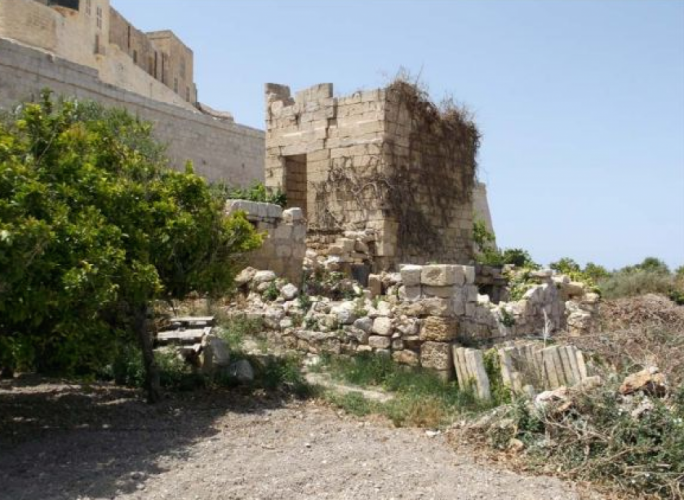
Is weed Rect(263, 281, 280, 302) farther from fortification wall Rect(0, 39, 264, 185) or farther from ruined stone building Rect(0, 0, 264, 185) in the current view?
ruined stone building Rect(0, 0, 264, 185)

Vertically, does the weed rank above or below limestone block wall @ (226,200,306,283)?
below

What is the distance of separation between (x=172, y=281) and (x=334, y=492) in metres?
3.24

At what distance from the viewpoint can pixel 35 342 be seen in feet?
17.6

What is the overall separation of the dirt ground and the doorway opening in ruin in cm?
873

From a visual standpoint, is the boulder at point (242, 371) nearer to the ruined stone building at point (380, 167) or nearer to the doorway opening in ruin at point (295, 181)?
the ruined stone building at point (380, 167)

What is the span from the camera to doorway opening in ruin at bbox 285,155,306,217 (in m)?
15.2

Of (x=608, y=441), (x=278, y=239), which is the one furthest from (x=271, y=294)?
(x=608, y=441)

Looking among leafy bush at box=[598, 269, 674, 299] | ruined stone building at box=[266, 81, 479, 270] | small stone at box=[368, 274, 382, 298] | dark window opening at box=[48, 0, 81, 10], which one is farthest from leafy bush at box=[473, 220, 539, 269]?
dark window opening at box=[48, 0, 81, 10]

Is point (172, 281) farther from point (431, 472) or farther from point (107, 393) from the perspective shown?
point (431, 472)

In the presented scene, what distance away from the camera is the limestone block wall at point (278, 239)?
35.7ft

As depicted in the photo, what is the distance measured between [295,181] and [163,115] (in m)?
7.45

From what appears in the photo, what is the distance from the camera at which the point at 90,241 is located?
5.34 m

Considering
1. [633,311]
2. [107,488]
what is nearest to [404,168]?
[633,311]

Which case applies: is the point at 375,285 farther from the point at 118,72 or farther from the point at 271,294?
the point at 118,72
